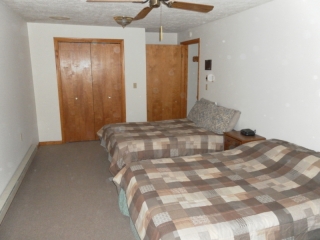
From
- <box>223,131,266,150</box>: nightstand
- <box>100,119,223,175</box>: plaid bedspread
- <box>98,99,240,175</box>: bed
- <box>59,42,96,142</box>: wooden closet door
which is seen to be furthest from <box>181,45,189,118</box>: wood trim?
<box>223,131,266,150</box>: nightstand

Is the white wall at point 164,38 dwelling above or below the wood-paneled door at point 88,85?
above

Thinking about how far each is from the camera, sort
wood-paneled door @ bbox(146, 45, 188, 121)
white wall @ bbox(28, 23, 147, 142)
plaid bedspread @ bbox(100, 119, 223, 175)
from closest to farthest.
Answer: plaid bedspread @ bbox(100, 119, 223, 175), white wall @ bbox(28, 23, 147, 142), wood-paneled door @ bbox(146, 45, 188, 121)

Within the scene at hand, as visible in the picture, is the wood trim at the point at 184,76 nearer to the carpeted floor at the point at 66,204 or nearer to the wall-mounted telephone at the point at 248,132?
the carpeted floor at the point at 66,204

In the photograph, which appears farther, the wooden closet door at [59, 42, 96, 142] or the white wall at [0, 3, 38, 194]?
the wooden closet door at [59, 42, 96, 142]

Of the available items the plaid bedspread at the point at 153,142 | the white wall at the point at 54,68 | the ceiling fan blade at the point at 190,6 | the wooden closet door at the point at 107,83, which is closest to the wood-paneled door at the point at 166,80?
the white wall at the point at 54,68

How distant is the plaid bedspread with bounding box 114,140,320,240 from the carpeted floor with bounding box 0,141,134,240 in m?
0.46

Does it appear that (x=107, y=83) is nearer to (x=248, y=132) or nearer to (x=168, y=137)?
(x=168, y=137)

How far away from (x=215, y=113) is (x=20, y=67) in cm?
312

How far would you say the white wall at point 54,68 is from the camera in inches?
183

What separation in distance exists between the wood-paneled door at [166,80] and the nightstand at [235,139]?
2.32m

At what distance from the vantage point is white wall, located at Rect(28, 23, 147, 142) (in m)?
4.65

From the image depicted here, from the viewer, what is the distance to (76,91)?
16.5 feet

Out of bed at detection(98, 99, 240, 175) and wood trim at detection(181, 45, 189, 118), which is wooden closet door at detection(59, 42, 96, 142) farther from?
wood trim at detection(181, 45, 189, 118)

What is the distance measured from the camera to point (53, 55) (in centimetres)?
474
